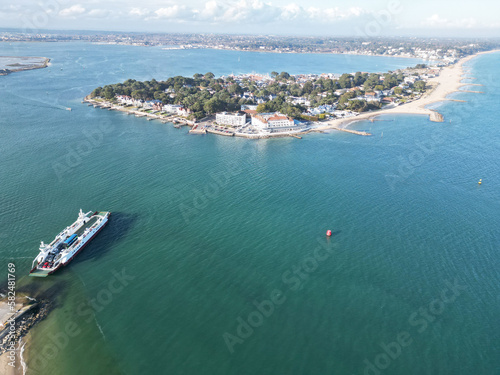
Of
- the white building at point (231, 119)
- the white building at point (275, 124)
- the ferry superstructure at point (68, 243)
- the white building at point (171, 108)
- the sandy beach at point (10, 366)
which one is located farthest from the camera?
the white building at point (171, 108)

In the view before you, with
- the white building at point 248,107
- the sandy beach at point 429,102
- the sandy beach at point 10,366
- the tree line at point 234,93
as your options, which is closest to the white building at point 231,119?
the tree line at point 234,93

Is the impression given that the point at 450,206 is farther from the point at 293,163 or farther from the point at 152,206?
the point at 152,206

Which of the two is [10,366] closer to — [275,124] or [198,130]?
[198,130]

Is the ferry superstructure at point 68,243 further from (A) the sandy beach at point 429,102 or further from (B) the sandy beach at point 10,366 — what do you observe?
Result: (A) the sandy beach at point 429,102

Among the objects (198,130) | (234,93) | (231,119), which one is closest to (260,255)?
(198,130)

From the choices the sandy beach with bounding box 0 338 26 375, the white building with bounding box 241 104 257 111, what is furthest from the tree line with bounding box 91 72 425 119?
Answer: the sandy beach with bounding box 0 338 26 375

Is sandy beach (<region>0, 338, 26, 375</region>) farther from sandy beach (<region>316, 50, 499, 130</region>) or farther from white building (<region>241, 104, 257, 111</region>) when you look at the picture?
white building (<region>241, 104, 257, 111</region>)
